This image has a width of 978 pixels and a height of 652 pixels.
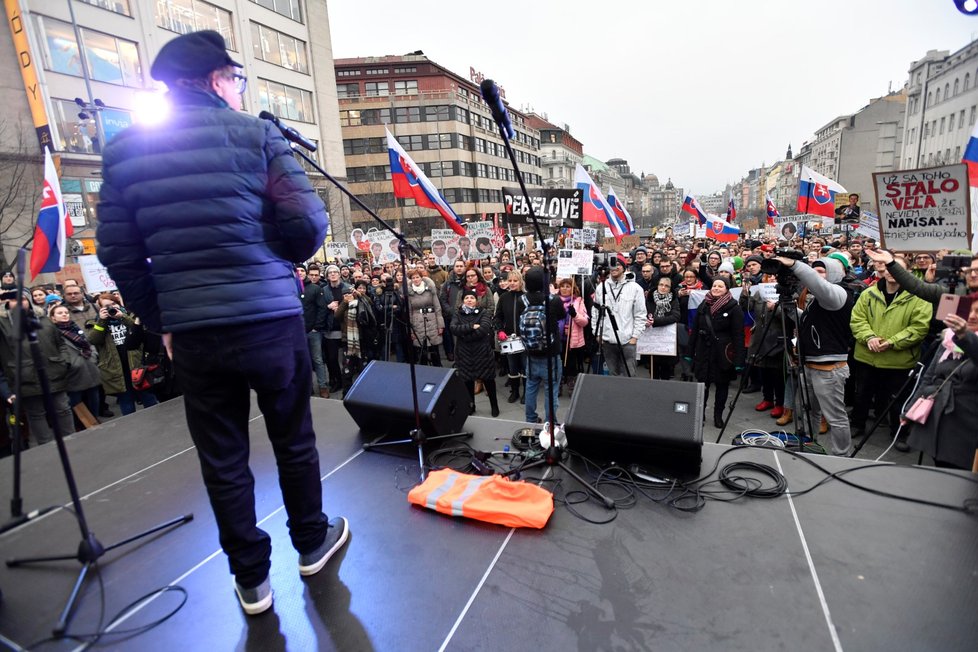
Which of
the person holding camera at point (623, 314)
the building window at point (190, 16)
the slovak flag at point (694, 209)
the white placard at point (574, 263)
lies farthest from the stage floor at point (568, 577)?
the building window at point (190, 16)

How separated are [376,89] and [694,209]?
44.9 metres

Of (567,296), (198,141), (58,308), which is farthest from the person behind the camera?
(567,296)

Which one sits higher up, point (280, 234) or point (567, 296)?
point (280, 234)

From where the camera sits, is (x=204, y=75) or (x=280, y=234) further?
(x=280, y=234)

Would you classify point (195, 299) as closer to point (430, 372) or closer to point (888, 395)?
point (430, 372)

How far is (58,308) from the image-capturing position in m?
5.54

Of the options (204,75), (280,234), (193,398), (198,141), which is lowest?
(193,398)

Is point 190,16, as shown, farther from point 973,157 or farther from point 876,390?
point 876,390

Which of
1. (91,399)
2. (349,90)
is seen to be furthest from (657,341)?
(349,90)

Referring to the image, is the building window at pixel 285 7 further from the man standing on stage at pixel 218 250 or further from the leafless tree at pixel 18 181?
the man standing on stage at pixel 218 250

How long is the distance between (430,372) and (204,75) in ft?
8.64

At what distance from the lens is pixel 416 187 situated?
866cm

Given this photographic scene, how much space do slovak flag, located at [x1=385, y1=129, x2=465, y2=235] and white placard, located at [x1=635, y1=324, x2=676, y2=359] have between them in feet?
11.7

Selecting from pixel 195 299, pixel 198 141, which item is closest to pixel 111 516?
pixel 195 299
